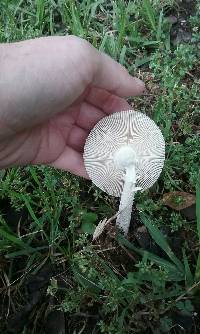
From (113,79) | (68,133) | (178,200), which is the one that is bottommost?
(178,200)

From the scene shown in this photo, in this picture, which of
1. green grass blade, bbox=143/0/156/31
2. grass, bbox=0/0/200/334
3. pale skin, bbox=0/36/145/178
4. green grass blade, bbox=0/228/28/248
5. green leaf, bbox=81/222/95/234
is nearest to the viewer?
pale skin, bbox=0/36/145/178

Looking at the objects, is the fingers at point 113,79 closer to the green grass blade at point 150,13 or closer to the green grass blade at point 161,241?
the green grass blade at point 161,241

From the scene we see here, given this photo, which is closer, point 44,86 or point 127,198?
point 44,86

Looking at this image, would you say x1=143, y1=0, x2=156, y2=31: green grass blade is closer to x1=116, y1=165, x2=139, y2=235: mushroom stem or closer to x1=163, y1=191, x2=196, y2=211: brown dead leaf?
x1=163, y1=191, x2=196, y2=211: brown dead leaf

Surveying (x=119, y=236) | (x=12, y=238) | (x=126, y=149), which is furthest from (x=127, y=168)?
(x=12, y=238)

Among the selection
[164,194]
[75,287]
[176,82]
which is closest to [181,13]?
[176,82]

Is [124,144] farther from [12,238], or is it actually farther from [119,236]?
[12,238]

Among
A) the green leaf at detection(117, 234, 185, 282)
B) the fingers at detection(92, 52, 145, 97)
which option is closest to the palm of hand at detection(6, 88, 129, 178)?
the fingers at detection(92, 52, 145, 97)
